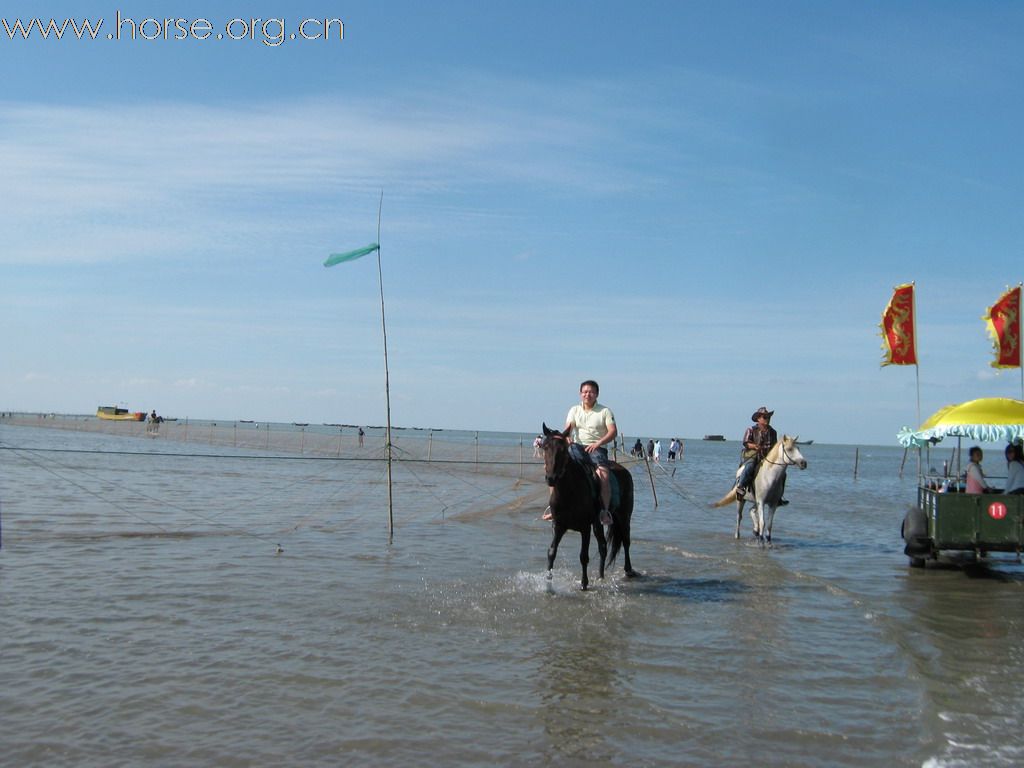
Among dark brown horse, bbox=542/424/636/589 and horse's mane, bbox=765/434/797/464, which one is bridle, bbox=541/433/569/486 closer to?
dark brown horse, bbox=542/424/636/589

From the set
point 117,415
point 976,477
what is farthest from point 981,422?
point 117,415

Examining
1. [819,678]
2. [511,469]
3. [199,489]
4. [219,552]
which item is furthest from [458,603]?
[511,469]

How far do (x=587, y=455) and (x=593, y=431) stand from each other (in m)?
0.36

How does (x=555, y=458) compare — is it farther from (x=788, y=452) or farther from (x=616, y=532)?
(x=788, y=452)

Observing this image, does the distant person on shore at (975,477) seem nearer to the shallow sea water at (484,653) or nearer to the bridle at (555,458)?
the shallow sea water at (484,653)

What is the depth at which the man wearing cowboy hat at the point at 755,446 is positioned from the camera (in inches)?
682

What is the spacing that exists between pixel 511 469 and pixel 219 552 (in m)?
28.5

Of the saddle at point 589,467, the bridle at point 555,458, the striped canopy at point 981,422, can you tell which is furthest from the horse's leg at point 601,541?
the striped canopy at point 981,422

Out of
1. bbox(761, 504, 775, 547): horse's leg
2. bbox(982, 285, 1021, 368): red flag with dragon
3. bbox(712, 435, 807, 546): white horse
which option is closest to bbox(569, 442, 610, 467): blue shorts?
Result: bbox(712, 435, 807, 546): white horse

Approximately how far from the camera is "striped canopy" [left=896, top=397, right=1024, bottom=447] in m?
12.1

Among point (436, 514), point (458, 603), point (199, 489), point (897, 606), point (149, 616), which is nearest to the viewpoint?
point (149, 616)

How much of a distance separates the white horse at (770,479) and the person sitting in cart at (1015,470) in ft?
12.1

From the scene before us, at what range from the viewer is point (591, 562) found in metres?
13.4

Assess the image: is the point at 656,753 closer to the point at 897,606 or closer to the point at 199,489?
the point at 897,606
